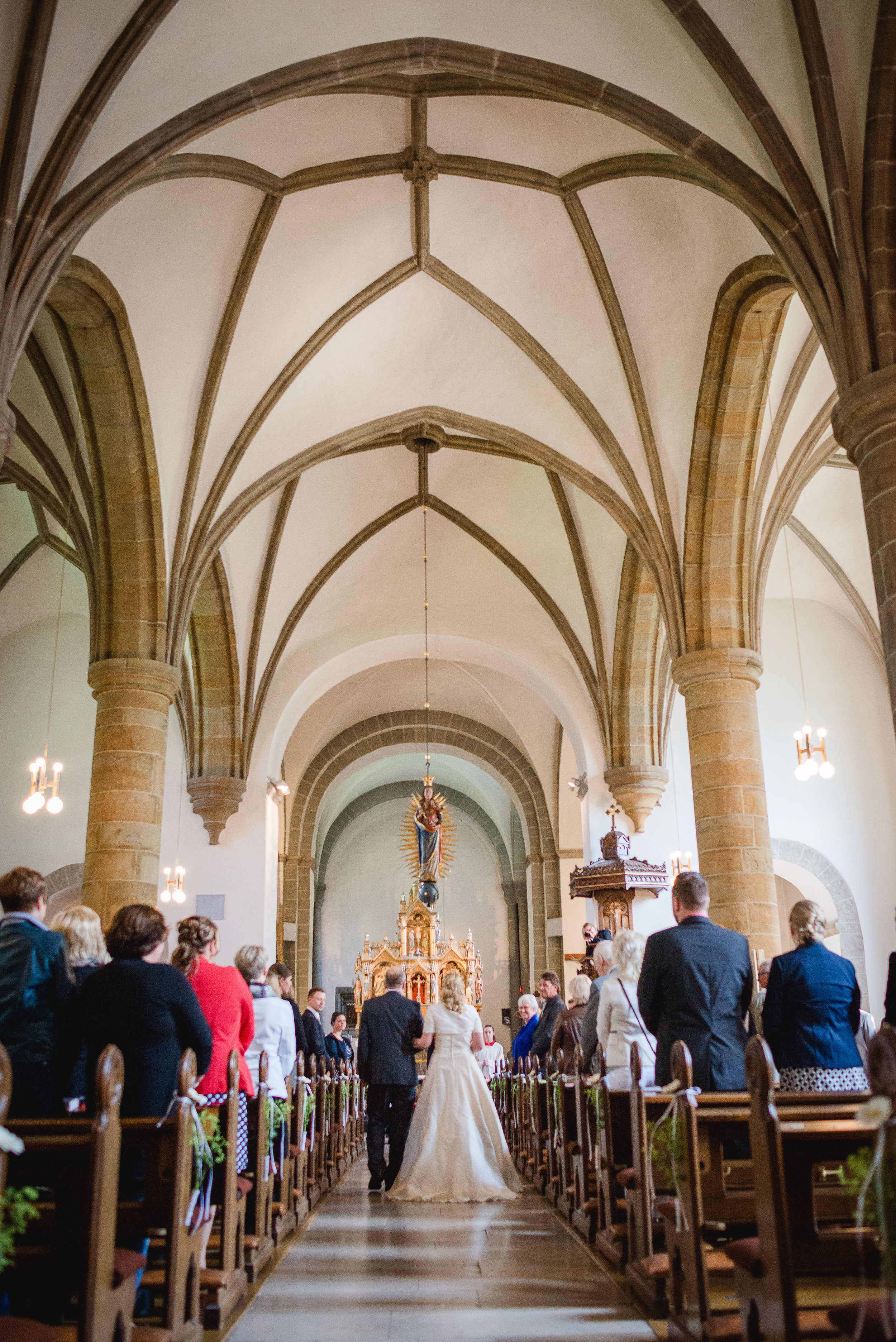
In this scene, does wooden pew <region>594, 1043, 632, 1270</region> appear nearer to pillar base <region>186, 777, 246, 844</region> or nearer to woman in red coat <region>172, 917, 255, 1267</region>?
woman in red coat <region>172, 917, 255, 1267</region>

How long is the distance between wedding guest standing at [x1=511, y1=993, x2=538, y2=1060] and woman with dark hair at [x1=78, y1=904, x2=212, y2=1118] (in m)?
6.14

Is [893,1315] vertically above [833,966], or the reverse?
[833,966]

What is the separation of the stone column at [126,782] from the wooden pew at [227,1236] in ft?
18.3

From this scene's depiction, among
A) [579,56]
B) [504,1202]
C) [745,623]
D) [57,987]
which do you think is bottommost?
[504,1202]

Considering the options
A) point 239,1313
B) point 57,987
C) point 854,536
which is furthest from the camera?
point 854,536

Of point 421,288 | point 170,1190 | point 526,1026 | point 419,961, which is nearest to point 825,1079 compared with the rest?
point 170,1190

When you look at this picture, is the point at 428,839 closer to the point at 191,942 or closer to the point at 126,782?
the point at 126,782

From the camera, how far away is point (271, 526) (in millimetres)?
14430

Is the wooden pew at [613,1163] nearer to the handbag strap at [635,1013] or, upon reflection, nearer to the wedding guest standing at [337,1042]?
the handbag strap at [635,1013]

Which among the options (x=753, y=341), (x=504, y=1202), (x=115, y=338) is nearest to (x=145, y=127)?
(x=115, y=338)

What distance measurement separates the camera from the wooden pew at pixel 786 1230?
9.37 ft

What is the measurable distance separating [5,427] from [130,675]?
4290mm

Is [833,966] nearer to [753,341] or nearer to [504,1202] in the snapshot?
[504,1202]

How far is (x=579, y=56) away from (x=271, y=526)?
24.6 feet
